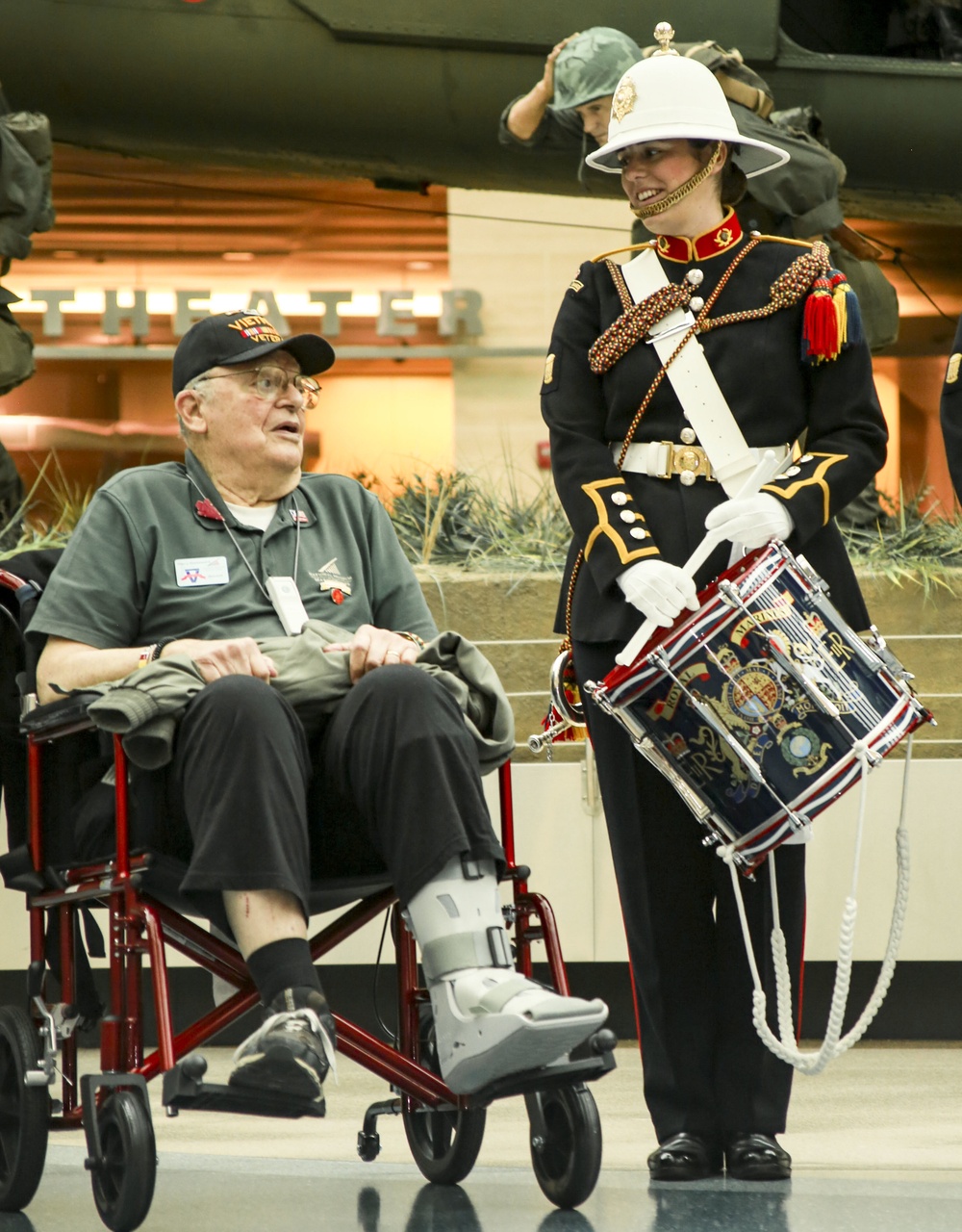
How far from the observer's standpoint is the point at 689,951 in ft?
9.20

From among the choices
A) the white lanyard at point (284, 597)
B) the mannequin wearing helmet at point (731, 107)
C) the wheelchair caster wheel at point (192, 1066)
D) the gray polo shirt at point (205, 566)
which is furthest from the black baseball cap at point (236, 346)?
the mannequin wearing helmet at point (731, 107)

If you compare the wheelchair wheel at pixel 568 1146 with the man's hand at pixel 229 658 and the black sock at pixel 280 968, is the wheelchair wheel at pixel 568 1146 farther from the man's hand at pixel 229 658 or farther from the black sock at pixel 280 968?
the man's hand at pixel 229 658

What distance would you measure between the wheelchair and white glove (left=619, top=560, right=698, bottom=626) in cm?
33

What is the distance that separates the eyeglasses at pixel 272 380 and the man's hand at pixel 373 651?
0.45 metres

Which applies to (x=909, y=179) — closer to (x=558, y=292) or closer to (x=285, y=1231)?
(x=558, y=292)

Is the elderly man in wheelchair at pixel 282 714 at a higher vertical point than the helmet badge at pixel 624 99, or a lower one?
lower

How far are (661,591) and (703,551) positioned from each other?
0.09 m

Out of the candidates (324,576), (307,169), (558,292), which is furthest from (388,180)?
(324,576)

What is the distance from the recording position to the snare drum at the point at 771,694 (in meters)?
2.57

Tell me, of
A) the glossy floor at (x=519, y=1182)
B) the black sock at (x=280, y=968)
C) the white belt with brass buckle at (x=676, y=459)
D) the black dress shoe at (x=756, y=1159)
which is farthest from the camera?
the white belt with brass buckle at (x=676, y=459)

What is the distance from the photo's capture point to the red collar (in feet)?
9.47

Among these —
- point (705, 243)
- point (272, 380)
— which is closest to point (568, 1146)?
point (272, 380)

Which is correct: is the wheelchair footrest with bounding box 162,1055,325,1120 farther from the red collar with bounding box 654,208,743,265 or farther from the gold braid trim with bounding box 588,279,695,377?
the red collar with bounding box 654,208,743,265

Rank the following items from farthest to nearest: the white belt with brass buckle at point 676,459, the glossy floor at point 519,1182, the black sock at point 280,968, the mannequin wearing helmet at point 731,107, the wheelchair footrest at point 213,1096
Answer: the mannequin wearing helmet at point 731,107 < the white belt with brass buckle at point 676,459 < the glossy floor at point 519,1182 < the black sock at point 280,968 < the wheelchair footrest at point 213,1096
